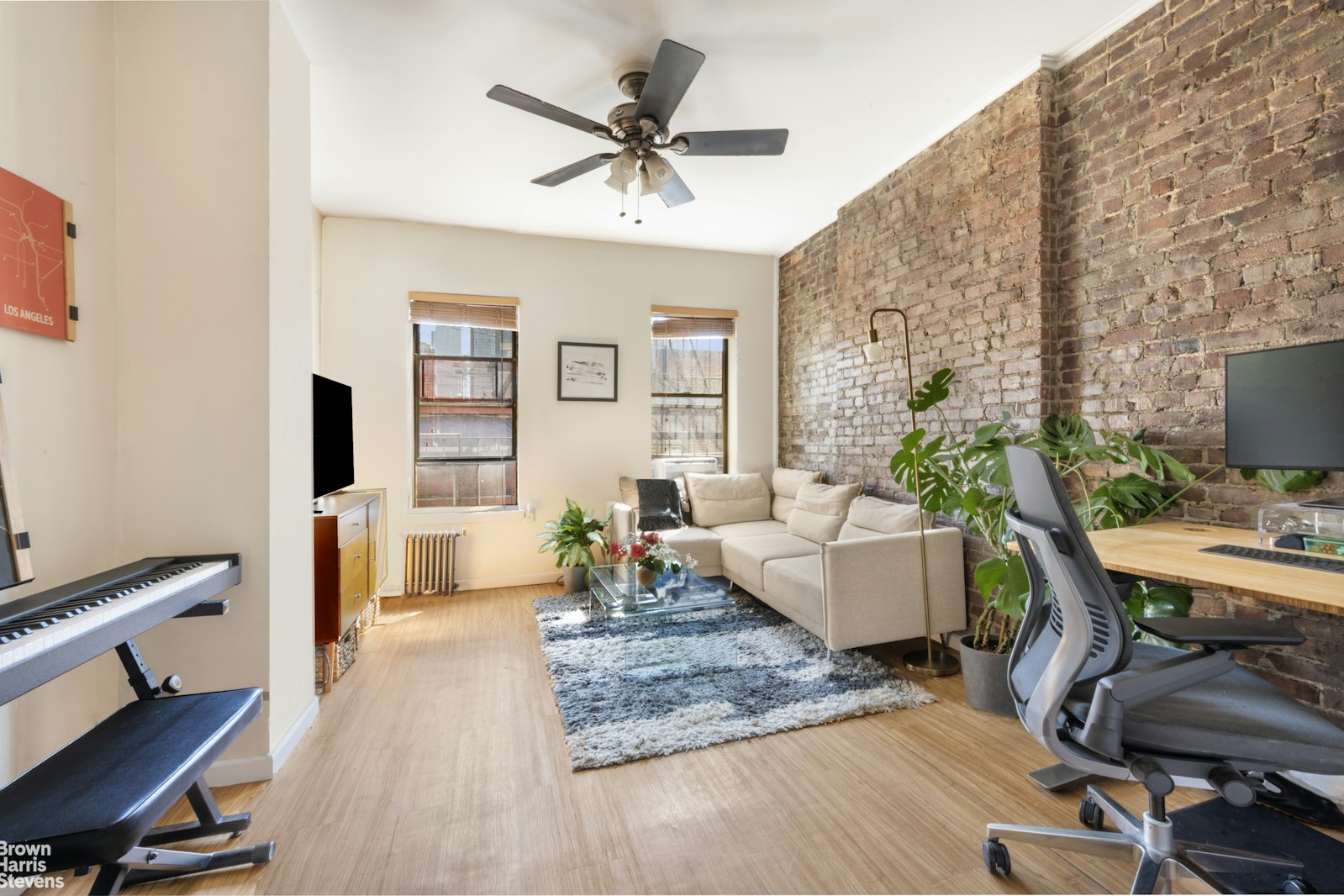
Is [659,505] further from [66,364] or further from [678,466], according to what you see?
[66,364]

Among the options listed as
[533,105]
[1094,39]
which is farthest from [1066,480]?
[533,105]

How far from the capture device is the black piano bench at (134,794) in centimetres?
103

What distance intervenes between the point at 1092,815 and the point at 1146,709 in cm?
75

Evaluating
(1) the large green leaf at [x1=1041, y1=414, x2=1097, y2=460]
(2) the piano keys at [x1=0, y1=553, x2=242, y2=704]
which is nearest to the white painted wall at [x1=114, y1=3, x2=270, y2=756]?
(2) the piano keys at [x1=0, y1=553, x2=242, y2=704]

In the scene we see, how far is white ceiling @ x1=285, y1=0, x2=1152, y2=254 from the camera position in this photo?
2277mm

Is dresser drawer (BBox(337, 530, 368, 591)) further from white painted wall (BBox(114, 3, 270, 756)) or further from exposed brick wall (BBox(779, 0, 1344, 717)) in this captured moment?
exposed brick wall (BBox(779, 0, 1344, 717))

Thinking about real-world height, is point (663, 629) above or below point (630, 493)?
below

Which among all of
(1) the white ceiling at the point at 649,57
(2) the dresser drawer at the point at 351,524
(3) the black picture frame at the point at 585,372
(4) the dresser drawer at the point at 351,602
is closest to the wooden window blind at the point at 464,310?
(3) the black picture frame at the point at 585,372

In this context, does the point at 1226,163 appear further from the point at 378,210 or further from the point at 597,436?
the point at 378,210

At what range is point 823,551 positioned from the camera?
2816 millimetres

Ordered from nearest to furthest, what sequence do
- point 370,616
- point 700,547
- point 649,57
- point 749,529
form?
1. point 649,57
2. point 370,616
3. point 700,547
4. point 749,529

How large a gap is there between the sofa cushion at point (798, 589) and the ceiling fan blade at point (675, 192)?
2.15 metres

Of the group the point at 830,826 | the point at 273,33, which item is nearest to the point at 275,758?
the point at 830,826

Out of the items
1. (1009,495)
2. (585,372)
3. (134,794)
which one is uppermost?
(585,372)
